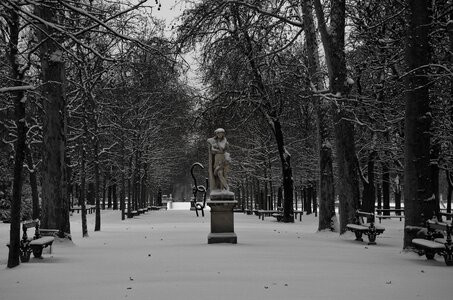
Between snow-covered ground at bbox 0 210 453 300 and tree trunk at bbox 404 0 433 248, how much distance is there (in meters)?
1.15

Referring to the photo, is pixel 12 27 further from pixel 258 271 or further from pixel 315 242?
pixel 315 242

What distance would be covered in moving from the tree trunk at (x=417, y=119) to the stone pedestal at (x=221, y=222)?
4522 millimetres

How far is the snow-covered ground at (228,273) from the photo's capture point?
719 centimetres

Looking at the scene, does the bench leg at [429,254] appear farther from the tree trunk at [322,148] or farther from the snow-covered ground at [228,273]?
the tree trunk at [322,148]

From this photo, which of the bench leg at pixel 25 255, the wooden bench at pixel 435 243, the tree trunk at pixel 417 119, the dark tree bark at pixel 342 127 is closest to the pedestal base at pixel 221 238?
the dark tree bark at pixel 342 127

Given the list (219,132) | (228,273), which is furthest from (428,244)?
(219,132)

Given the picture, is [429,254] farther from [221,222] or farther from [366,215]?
[221,222]

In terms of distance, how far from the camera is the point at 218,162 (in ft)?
48.4

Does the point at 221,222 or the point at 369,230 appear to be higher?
the point at 221,222

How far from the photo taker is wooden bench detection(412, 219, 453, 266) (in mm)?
10023

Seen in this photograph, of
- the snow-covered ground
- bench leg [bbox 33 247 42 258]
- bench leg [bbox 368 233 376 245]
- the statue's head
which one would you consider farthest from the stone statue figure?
bench leg [bbox 33 247 42 258]

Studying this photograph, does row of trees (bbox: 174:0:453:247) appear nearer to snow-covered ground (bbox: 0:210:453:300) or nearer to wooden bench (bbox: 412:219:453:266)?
wooden bench (bbox: 412:219:453:266)

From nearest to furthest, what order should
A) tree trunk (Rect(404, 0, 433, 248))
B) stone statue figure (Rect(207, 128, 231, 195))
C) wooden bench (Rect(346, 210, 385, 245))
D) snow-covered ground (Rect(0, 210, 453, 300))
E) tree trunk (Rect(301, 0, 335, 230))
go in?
1. snow-covered ground (Rect(0, 210, 453, 300))
2. tree trunk (Rect(404, 0, 433, 248))
3. stone statue figure (Rect(207, 128, 231, 195))
4. wooden bench (Rect(346, 210, 385, 245))
5. tree trunk (Rect(301, 0, 335, 230))

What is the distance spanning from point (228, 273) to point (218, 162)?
6.12m
